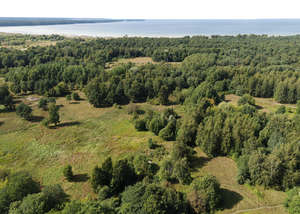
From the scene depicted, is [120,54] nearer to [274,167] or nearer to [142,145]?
[142,145]

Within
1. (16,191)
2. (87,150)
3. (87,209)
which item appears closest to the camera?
(87,209)

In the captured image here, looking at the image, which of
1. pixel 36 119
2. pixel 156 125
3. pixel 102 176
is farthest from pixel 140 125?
pixel 36 119

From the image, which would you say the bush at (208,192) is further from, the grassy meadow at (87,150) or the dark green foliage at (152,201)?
the dark green foliage at (152,201)

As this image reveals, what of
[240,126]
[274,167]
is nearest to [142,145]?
[240,126]

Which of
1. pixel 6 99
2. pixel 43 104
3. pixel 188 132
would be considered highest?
pixel 6 99

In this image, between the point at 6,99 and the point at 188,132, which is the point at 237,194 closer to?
the point at 188,132

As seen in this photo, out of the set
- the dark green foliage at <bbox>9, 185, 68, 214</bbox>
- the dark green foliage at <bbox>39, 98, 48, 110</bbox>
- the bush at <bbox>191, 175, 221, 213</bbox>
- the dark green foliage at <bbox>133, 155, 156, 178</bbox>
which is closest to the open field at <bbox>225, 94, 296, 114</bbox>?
the bush at <bbox>191, 175, 221, 213</bbox>

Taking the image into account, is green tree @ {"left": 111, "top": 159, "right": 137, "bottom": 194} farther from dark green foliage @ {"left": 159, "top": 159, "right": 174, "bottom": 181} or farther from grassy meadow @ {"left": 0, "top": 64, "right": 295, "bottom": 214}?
dark green foliage @ {"left": 159, "top": 159, "right": 174, "bottom": 181}
